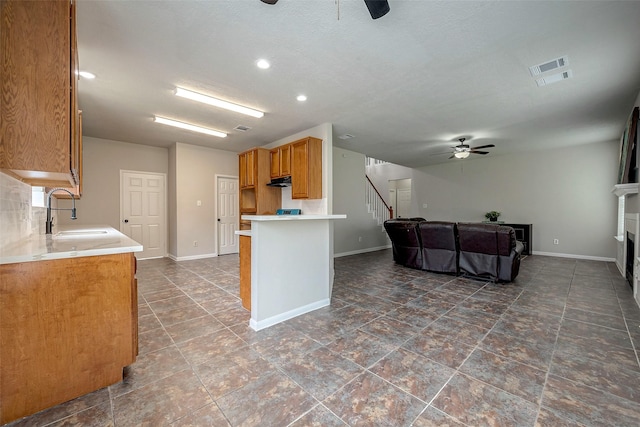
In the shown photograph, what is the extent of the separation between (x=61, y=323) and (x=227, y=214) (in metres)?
5.38

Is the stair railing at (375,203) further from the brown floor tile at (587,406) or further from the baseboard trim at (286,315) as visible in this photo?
the brown floor tile at (587,406)

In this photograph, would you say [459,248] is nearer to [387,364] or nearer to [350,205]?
[350,205]

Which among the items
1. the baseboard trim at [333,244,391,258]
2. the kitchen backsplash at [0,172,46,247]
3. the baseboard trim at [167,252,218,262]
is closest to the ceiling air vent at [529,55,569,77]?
the kitchen backsplash at [0,172,46,247]

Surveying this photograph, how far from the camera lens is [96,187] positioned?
5461 millimetres

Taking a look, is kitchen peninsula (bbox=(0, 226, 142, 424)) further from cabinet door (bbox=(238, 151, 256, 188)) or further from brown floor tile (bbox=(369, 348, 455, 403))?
cabinet door (bbox=(238, 151, 256, 188))

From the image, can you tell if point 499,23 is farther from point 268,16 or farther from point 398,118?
point 398,118

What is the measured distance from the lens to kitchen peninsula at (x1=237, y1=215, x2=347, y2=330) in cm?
260

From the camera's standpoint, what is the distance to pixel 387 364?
1.98 m

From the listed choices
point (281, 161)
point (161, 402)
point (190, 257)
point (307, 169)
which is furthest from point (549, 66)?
point (190, 257)

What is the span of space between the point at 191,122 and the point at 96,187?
2.85m

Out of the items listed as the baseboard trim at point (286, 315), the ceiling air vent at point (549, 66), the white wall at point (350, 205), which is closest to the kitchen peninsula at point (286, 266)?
the baseboard trim at point (286, 315)

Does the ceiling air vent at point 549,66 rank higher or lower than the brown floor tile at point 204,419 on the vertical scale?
higher

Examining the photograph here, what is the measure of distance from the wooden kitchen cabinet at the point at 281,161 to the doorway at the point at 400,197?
6.03 metres

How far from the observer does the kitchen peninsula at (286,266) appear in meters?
2.60
